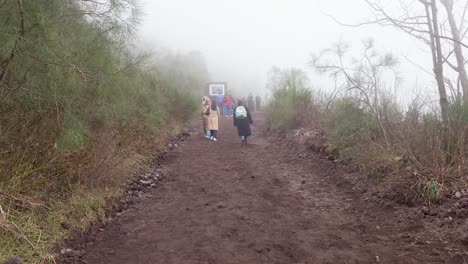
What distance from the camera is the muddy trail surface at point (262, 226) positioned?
3.71 meters

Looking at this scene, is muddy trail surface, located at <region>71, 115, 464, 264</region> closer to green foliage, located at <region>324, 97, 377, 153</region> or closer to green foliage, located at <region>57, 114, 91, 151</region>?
green foliage, located at <region>324, 97, 377, 153</region>

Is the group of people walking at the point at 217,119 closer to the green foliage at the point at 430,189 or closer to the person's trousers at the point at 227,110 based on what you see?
the green foliage at the point at 430,189

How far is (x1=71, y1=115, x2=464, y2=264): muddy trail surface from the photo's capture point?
12.2 ft

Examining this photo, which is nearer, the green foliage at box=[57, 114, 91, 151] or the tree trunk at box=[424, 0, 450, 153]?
the green foliage at box=[57, 114, 91, 151]

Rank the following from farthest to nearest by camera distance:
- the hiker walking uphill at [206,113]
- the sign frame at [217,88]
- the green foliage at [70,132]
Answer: the sign frame at [217,88] < the hiker walking uphill at [206,113] < the green foliage at [70,132]

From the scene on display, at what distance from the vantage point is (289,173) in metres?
7.33

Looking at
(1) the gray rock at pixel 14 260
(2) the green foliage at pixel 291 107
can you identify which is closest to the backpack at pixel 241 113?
(2) the green foliage at pixel 291 107

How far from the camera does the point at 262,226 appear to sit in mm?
4461

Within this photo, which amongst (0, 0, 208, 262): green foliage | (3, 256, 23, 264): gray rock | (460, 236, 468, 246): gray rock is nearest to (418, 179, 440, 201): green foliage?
→ (460, 236, 468, 246): gray rock

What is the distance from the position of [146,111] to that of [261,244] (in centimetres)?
604

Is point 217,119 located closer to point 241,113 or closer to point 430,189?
point 241,113

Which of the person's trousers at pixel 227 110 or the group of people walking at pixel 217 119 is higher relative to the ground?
the person's trousers at pixel 227 110

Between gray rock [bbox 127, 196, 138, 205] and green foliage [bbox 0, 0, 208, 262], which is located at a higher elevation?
A: green foliage [bbox 0, 0, 208, 262]

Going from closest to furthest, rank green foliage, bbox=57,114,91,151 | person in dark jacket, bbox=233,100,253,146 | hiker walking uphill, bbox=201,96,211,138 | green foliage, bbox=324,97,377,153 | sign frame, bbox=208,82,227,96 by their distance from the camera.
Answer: green foliage, bbox=57,114,91,151, green foliage, bbox=324,97,377,153, person in dark jacket, bbox=233,100,253,146, hiker walking uphill, bbox=201,96,211,138, sign frame, bbox=208,82,227,96
